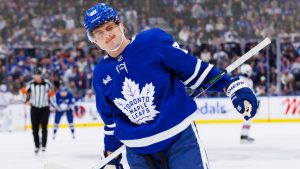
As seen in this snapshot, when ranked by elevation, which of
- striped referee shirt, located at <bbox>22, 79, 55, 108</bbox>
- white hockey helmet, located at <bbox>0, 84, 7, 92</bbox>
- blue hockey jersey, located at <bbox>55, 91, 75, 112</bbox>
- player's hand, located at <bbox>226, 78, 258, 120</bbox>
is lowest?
blue hockey jersey, located at <bbox>55, 91, 75, 112</bbox>

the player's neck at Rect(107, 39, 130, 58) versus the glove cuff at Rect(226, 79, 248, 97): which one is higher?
the player's neck at Rect(107, 39, 130, 58)

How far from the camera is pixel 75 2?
1736 cm

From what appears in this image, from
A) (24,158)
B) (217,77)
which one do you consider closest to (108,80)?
(217,77)

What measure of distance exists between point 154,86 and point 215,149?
21.1ft

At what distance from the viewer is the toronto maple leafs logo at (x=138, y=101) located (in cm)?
266

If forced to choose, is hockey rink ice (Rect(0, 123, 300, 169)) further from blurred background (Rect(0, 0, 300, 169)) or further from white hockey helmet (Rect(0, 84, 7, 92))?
white hockey helmet (Rect(0, 84, 7, 92))

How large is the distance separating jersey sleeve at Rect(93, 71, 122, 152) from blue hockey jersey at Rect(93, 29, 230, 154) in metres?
0.10

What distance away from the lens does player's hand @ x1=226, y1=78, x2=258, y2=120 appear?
102 inches

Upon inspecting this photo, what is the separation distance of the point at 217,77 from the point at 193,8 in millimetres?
15038

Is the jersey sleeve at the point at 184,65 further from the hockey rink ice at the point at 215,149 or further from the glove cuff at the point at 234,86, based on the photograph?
the hockey rink ice at the point at 215,149

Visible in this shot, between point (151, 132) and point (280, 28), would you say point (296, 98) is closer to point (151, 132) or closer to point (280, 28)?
point (280, 28)

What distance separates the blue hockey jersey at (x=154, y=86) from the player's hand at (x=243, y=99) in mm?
74

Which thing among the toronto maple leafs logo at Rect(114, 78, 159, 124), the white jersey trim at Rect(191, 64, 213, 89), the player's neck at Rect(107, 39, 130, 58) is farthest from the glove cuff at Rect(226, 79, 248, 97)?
the player's neck at Rect(107, 39, 130, 58)

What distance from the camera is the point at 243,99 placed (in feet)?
8.54
